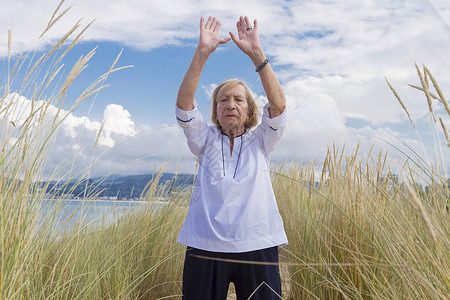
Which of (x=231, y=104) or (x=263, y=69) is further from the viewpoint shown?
(x=231, y=104)

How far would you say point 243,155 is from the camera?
2.04m

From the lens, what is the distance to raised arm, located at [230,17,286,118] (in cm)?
199

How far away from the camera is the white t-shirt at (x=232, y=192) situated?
1.88 meters

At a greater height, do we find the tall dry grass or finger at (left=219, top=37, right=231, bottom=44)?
finger at (left=219, top=37, right=231, bottom=44)

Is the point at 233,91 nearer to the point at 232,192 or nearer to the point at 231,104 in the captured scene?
the point at 231,104

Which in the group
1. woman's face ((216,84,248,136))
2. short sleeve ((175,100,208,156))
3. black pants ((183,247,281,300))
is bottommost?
black pants ((183,247,281,300))

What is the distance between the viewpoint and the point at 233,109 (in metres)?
2.10

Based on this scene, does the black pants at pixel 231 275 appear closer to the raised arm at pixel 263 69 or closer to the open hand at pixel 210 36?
the raised arm at pixel 263 69

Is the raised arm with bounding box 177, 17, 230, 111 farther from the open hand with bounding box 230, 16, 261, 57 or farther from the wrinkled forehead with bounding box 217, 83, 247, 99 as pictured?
the wrinkled forehead with bounding box 217, 83, 247, 99

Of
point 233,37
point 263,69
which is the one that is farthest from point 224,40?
point 263,69

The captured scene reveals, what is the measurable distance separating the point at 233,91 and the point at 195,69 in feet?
0.89

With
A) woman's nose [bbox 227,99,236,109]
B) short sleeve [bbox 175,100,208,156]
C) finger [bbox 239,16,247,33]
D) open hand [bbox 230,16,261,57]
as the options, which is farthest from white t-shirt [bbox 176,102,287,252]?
finger [bbox 239,16,247,33]

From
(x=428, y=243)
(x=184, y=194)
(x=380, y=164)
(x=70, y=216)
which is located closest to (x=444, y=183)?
(x=428, y=243)

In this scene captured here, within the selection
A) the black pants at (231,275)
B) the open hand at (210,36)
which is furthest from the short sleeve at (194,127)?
the black pants at (231,275)
